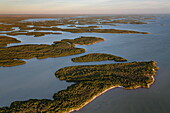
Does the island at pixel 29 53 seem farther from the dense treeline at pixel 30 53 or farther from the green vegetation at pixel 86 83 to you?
the green vegetation at pixel 86 83

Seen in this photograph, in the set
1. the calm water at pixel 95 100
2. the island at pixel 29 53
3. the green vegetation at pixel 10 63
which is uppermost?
the island at pixel 29 53

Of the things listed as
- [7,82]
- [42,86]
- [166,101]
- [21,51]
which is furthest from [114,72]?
[21,51]

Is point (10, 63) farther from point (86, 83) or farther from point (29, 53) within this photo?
point (86, 83)

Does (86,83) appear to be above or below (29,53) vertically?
below

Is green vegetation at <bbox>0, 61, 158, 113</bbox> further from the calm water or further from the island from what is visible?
the island

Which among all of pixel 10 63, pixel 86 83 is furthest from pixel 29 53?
pixel 86 83

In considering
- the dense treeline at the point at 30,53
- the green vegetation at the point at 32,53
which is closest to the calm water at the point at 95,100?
the dense treeline at the point at 30,53

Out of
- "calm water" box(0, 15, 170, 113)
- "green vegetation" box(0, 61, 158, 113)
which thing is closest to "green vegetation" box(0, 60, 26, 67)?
"calm water" box(0, 15, 170, 113)

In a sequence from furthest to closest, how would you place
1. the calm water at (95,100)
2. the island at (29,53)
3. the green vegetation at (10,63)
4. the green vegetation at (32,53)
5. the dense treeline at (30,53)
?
the green vegetation at (32,53), the dense treeline at (30,53), the island at (29,53), the green vegetation at (10,63), the calm water at (95,100)

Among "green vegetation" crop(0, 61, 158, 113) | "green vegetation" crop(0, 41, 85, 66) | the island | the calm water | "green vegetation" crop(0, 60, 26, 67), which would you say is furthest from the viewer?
"green vegetation" crop(0, 41, 85, 66)

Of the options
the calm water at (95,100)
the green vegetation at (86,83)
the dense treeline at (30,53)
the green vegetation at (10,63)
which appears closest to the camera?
the green vegetation at (86,83)
